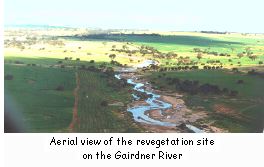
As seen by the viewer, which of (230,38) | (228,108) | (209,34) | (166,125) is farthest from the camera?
(209,34)

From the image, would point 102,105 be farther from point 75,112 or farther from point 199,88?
point 199,88

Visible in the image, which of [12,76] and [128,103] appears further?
[128,103]

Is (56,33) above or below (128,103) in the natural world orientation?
above

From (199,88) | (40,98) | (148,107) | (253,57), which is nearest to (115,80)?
(148,107)

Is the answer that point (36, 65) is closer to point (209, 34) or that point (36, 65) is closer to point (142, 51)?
point (142, 51)

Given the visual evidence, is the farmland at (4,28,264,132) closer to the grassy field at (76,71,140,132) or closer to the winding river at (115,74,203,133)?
the grassy field at (76,71,140,132)

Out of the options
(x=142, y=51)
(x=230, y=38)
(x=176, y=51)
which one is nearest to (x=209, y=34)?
(x=230, y=38)

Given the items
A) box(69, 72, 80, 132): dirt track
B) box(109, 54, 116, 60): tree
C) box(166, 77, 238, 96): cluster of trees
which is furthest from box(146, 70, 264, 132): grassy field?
box(69, 72, 80, 132): dirt track
